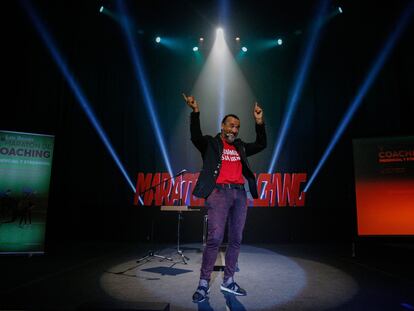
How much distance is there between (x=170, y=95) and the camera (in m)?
8.39

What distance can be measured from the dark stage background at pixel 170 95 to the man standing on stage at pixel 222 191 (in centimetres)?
451

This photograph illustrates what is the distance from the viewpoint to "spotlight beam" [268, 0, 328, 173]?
7914 millimetres

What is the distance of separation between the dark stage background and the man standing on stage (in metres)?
4.51

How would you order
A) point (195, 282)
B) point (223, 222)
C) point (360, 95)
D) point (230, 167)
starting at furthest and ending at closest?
point (360, 95), point (195, 282), point (230, 167), point (223, 222)

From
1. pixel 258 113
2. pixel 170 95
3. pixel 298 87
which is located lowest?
pixel 258 113

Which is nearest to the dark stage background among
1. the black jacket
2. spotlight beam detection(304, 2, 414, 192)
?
spotlight beam detection(304, 2, 414, 192)

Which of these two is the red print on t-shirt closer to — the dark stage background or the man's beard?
the man's beard

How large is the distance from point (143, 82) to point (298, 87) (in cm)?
422

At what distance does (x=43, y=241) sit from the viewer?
504 centimetres

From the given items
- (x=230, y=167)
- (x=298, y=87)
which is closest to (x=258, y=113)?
(x=230, y=167)

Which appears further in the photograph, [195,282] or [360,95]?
[360,95]

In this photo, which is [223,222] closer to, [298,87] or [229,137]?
[229,137]

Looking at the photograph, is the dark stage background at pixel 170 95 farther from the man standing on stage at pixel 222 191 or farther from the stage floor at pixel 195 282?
the man standing on stage at pixel 222 191

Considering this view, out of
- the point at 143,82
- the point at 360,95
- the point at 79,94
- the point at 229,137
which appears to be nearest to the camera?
the point at 229,137
